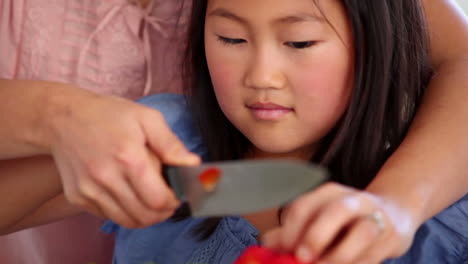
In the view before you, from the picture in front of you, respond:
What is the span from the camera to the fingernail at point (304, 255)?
0.52 metres

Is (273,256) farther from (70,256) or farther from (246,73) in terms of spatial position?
(70,256)

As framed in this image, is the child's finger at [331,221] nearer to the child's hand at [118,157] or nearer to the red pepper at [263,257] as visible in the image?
the red pepper at [263,257]

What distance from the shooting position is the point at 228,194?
0.52 m

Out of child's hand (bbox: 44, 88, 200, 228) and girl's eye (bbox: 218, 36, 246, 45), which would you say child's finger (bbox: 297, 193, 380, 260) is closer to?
child's hand (bbox: 44, 88, 200, 228)

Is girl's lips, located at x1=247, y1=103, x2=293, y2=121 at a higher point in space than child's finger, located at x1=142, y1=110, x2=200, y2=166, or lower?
lower

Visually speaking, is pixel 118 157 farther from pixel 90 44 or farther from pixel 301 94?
Answer: pixel 90 44

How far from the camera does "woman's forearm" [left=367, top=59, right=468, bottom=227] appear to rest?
0.66m

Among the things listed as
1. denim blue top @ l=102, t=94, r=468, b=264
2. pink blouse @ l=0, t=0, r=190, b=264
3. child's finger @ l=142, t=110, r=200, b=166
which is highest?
child's finger @ l=142, t=110, r=200, b=166

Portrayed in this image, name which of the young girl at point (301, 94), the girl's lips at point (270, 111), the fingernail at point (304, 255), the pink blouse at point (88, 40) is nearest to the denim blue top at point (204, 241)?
the young girl at point (301, 94)

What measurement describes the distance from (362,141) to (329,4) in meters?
0.23

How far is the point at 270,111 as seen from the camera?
2.64ft

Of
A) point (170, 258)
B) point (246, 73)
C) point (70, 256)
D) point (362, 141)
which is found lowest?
point (70, 256)

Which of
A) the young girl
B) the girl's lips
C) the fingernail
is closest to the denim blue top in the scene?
the young girl

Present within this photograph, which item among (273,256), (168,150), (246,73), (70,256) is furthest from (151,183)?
(70,256)
